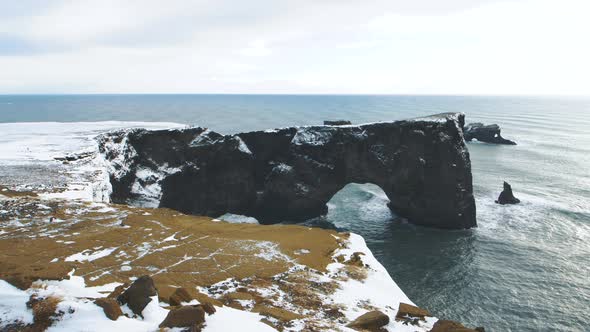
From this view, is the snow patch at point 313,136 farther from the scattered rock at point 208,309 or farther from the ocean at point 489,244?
the scattered rock at point 208,309

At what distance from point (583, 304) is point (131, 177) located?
53755 millimetres

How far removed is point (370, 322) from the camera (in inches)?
736

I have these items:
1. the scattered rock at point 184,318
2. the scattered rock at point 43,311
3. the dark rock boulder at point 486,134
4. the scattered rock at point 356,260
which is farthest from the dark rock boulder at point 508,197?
the scattered rock at point 43,311

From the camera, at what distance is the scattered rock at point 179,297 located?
17.6 metres

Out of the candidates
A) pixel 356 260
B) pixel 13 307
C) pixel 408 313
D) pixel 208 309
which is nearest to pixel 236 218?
pixel 356 260

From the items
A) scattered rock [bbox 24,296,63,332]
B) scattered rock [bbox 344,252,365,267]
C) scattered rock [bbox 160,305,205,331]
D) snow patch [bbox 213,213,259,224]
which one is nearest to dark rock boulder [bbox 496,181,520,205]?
snow patch [bbox 213,213,259,224]

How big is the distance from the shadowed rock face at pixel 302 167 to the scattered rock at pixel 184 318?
39.3m

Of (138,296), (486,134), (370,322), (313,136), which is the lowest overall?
(370,322)

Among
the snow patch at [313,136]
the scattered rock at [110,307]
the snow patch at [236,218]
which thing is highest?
the snow patch at [313,136]

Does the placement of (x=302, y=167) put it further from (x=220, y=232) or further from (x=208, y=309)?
(x=208, y=309)

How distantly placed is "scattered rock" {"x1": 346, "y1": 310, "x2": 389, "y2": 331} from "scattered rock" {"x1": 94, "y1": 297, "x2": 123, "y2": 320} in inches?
435

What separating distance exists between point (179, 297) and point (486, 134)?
12588 cm

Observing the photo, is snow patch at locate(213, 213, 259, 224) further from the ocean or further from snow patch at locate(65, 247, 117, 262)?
snow patch at locate(65, 247, 117, 262)

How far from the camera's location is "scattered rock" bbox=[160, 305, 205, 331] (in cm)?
1461
